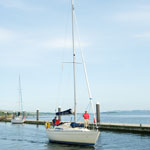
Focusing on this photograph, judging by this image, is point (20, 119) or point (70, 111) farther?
point (20, 119)

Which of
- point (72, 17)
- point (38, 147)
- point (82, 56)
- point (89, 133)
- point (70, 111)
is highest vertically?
point (72, 17)

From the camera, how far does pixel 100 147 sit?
76.1 ft

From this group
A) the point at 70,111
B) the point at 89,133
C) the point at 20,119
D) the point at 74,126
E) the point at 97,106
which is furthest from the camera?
the point at 20,119

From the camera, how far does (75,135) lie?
2280 centimetres

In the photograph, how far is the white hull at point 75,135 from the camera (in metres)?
22.1

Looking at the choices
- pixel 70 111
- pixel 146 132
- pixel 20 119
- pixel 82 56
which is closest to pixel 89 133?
pixel 70 111

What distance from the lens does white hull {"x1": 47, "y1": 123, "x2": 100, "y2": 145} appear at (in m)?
22.1

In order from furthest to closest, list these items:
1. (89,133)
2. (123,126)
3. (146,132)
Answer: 1. (123,126)
2. (146,132)
3. (89,133)

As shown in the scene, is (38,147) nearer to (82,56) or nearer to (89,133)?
(89,133)

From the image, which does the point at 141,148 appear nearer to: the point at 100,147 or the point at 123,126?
the point at 100,147

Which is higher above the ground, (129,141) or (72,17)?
(72,17)

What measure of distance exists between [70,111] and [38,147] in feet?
15.1

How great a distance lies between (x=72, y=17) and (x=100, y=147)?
13174 mm

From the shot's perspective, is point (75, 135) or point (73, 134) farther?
point (73, 134)
